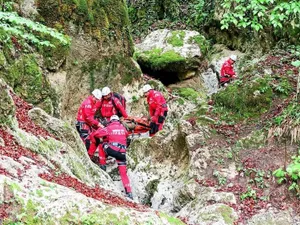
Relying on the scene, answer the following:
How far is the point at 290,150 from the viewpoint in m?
9.12

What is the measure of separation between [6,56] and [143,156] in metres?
4.64

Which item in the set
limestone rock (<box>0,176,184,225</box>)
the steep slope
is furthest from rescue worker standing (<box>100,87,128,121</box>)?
limestone rock (<box>0,176,184,225</box>)

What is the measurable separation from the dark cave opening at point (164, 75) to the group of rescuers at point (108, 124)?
6016mm

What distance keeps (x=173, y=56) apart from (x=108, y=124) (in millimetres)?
8921

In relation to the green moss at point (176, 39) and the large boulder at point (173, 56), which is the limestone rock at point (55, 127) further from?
the green moss at point (176, 39)

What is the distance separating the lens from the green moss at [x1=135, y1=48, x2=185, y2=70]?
18844 millimetres

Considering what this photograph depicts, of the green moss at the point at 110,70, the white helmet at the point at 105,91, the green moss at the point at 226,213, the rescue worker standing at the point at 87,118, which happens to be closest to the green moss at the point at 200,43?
the green moss at the point at 110,70

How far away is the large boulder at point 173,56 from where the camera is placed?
18953mm

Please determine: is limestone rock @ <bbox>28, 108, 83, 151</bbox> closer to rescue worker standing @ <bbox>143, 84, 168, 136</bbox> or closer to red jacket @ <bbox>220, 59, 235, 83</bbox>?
rescue worker standing @ <bbox>143, 84, 168, 136</bbox>

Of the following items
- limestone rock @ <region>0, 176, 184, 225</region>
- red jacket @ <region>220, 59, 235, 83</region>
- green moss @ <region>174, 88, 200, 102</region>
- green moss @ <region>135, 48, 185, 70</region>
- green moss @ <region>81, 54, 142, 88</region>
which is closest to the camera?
limestone rock @ <region>0, 176, 184, 225</region>

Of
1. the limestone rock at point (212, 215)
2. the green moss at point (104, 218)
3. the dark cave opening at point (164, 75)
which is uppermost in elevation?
the green moss at point (104, 218)

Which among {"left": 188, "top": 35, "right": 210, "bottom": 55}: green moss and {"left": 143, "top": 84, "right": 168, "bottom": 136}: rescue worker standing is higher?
{"left": 188, "top": 35, "right": 210, "bottom": 55}: green moss

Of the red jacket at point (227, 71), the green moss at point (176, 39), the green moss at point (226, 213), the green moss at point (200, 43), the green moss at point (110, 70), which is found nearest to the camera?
the green moss at point (226, 213)

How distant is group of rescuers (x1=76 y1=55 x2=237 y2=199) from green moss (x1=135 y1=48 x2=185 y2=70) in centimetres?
569
